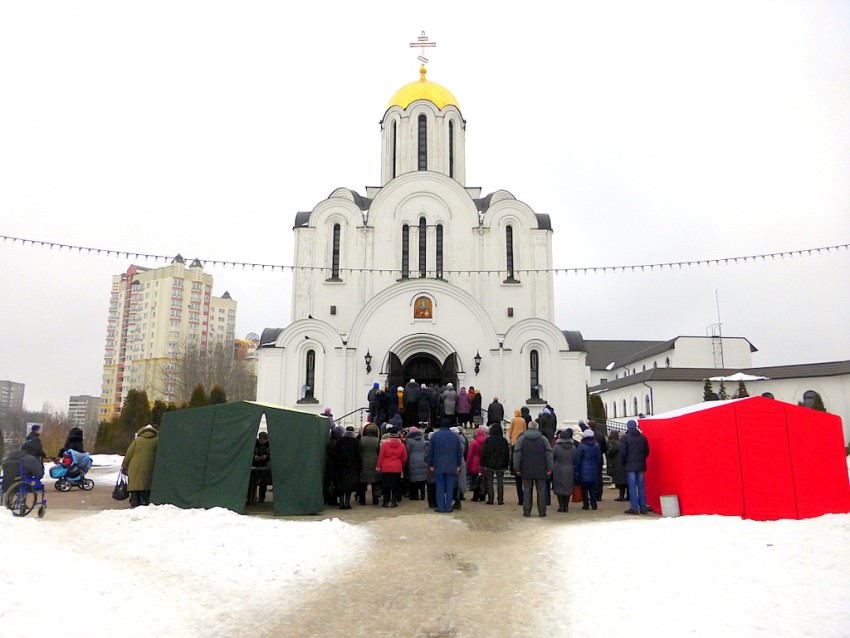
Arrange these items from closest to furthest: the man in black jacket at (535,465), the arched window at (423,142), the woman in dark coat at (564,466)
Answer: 1. the man in black jacket at (535,465)
2. the woman in dark coat at (564,466)
3. the arched window at (423,142)

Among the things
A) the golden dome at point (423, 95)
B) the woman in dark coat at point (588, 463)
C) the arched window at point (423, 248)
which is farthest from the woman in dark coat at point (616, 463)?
the golden dome at point (423, 95)

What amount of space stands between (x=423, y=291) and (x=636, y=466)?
12461 mm

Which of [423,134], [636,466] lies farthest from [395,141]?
[636,466]

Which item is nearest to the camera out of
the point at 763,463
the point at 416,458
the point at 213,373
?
the point at 763,463

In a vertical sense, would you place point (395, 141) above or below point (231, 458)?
above

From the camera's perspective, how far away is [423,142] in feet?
94.6

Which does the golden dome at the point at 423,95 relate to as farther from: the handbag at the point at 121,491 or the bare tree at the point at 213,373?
the bare tree at the point at 213,373

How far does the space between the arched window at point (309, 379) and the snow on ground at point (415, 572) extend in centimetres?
1275

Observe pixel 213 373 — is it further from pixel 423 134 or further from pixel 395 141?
pixel 423 134

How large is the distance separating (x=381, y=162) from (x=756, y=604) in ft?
85.6

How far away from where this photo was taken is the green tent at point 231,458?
1128 cm

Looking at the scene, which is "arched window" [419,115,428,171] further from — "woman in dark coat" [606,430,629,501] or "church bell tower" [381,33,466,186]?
→ "woman in dark coat" [606,430,629,501]

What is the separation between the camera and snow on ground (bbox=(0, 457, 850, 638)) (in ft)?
18.3

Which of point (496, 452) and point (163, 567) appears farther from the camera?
point (496, 452)
